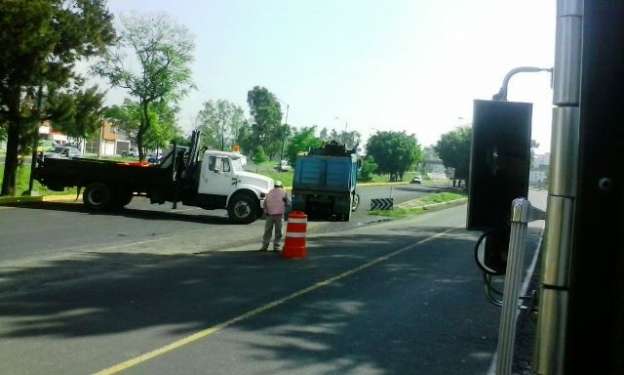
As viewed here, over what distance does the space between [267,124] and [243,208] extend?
114805 millimetres

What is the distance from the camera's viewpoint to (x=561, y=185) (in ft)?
5.36

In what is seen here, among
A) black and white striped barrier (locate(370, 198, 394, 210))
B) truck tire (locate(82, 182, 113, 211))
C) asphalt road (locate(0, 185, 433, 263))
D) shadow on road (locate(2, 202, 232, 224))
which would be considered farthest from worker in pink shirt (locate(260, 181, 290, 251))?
black and white striped barrier (locate(370, 198, 394, 210))

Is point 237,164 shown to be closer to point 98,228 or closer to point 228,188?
point 228,188

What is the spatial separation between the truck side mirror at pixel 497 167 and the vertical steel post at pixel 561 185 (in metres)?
0.51

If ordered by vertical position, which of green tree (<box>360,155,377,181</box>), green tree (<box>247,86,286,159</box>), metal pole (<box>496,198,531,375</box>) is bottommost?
metal pole (<box>496,198,531,375</box>)

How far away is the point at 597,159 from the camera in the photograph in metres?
1.58

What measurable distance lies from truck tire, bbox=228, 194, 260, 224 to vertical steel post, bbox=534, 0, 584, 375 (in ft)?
67.9

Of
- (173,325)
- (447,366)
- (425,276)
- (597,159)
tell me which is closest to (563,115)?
(597,159)

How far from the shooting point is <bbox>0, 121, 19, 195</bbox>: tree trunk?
2412 centimetres

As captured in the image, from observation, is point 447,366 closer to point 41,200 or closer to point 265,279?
point 265,279

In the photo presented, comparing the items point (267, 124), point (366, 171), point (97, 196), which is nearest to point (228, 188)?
point (97, 196)

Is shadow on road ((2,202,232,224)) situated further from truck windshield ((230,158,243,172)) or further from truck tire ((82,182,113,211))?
truck windshield ((230,158,243,172))

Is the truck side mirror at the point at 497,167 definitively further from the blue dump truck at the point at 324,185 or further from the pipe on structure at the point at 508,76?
the blue dump truck at the point at 324,185

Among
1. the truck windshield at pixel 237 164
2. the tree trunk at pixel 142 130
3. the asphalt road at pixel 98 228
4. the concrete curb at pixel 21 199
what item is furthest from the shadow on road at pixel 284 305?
the tree trunk at pixel 142 130
